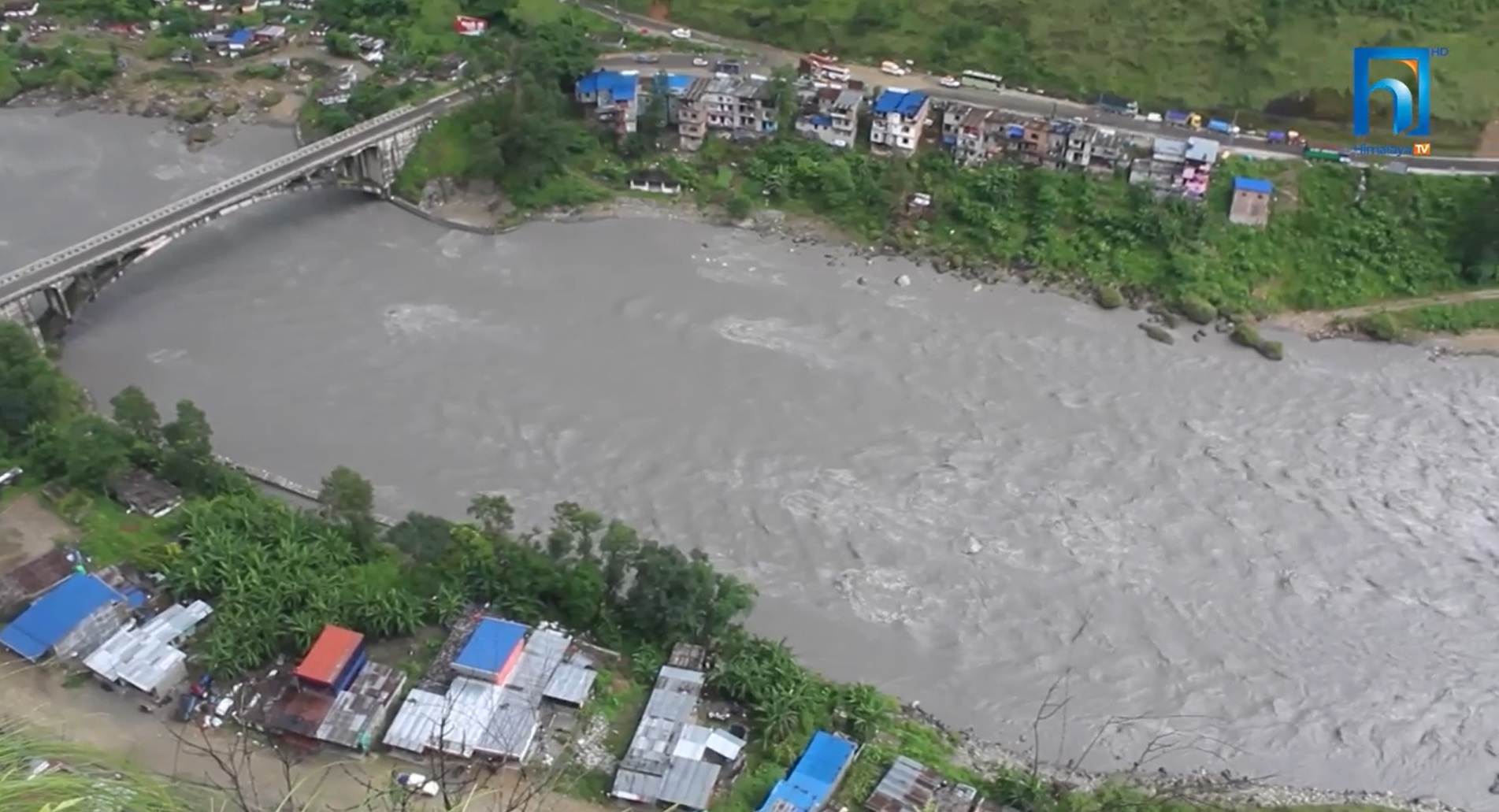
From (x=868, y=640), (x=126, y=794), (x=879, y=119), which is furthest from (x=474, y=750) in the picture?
(x=879, y=119)

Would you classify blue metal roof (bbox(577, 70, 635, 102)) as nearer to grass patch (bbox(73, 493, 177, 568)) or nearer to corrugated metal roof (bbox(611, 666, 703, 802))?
grass patch (bbox(73, 493, 177, 568))

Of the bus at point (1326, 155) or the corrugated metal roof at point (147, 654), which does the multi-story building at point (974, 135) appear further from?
the corrugated metal roof at point (147, 654)

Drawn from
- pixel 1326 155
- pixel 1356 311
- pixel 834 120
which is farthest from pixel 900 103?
pixel 1356 311

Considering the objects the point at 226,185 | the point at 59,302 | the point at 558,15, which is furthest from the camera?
the point at 558,15

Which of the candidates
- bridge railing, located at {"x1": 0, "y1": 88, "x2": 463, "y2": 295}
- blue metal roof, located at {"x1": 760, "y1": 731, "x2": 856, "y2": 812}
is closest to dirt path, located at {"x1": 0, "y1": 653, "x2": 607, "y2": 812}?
blue metal roof, located at {"x1": 760, "y1": 731, "x2": 856, "y2": 812}

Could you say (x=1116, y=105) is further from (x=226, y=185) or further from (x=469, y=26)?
(x=226, y=185)

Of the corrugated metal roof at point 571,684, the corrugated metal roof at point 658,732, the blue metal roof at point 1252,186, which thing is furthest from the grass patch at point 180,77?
the blue metal roof at point 1252,186
